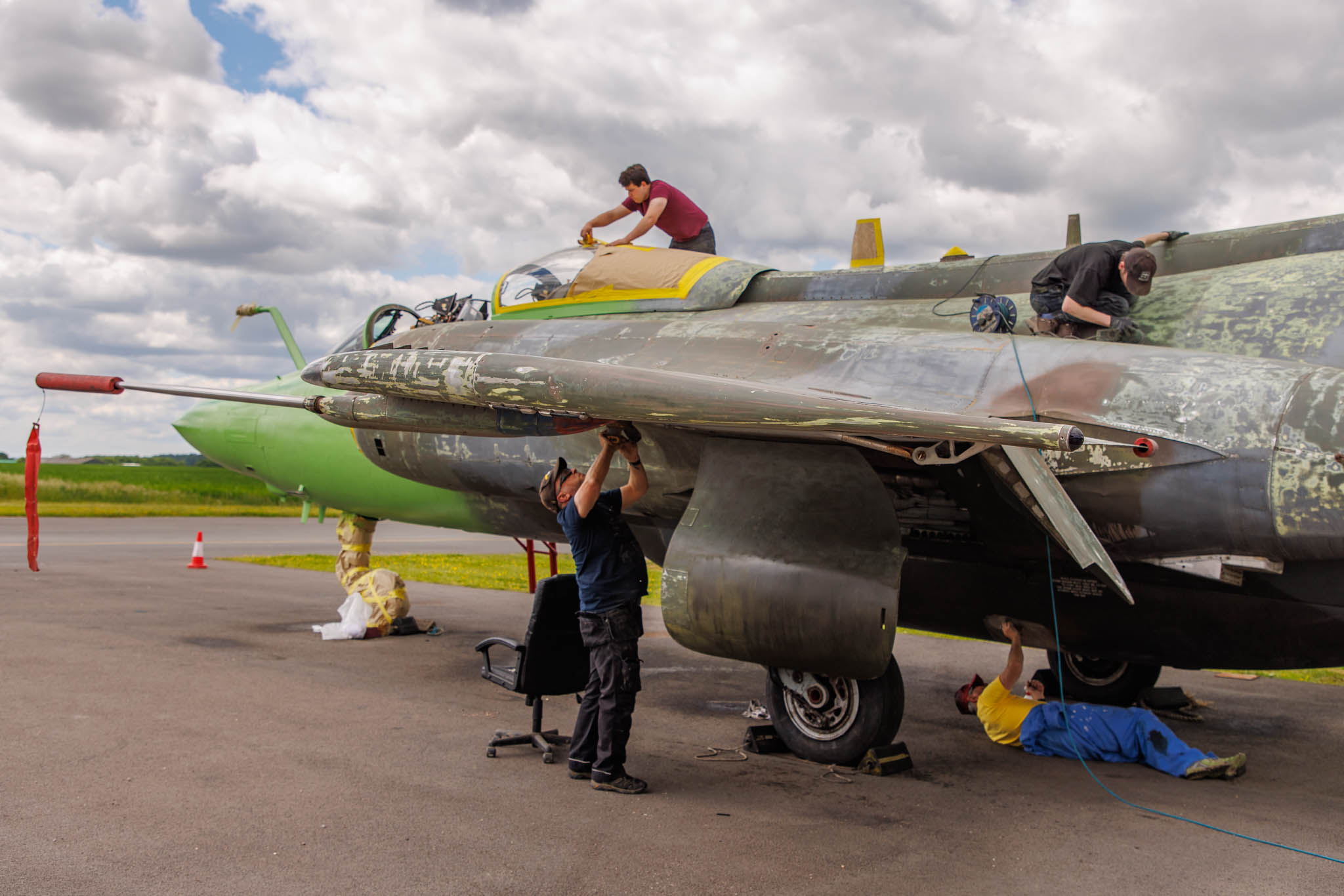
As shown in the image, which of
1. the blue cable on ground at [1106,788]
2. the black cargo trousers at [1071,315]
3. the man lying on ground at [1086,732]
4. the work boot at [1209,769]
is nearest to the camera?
the blue cable on ground at [1106,788]

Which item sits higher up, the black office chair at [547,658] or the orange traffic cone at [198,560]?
the black office chair at [547,658]

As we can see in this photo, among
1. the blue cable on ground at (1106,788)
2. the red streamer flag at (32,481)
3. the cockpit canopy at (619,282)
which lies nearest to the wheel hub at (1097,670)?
the blue cable on ground at (1106,788)

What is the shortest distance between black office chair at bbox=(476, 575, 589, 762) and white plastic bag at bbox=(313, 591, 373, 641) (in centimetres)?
444

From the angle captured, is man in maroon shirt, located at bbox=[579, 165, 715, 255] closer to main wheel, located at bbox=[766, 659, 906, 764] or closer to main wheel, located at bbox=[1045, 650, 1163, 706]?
main wheel, located at bbox=[766, 659, 906, 764]

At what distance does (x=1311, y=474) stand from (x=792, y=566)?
2395mm

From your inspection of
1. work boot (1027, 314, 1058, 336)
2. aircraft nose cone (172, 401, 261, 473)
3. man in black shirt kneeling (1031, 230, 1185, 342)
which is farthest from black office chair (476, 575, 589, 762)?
aircraft nose cone (172, 401, 261, 473)

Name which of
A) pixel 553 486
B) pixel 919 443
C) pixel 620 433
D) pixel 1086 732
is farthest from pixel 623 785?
pixel 1086 732

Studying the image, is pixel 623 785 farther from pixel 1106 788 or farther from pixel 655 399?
pixel 1106 788

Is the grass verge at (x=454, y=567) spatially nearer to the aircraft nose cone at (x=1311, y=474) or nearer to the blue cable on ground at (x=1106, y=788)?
the blue cable on ground at (x=1106, y=788)

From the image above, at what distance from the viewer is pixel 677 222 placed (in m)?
8.06

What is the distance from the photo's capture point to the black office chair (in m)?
5.66

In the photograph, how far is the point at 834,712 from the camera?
5.96 m

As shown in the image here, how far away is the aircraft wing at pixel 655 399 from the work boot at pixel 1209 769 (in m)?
2.81

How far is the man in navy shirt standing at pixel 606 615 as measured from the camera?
204 inches
